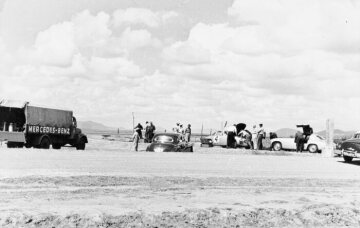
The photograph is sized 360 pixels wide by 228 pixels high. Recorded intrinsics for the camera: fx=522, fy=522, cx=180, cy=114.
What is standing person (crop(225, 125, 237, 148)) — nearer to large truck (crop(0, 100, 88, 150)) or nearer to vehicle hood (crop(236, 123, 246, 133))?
vehicle hood (crop(236, 123, 246, 133))

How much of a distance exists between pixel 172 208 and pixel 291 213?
229 centimetres

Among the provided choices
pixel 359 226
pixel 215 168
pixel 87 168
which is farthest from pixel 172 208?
pixel 215 168

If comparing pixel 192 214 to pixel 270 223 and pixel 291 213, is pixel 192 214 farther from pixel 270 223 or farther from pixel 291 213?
pixel 291 213

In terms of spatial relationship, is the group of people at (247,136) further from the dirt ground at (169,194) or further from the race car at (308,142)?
the dirt ground at (169,194)

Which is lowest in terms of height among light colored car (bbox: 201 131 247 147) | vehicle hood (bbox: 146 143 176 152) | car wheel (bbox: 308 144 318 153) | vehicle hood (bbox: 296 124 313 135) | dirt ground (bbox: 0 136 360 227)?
dirt ground (bbox: 0 136 360 227)

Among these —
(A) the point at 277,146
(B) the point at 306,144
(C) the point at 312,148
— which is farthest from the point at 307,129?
(A) the point at 277,146

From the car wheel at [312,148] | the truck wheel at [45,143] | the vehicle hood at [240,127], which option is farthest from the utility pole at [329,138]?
the truck wheel at [45,143]

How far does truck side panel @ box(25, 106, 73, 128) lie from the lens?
87.5ft

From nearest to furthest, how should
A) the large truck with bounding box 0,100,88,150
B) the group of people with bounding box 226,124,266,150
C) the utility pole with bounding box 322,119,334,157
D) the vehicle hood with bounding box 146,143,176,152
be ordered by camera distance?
the vehicle hood with bounding box 146,143,176,152
the utility pole with bounding box 322,119,334,157
the large truck with bounding box 0,100,88,150
the group of people with bounding box 226,124,266,150

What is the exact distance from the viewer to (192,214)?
9172mm

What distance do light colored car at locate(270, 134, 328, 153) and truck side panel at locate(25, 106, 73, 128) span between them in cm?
1348

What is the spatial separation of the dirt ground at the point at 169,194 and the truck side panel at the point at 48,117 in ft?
25.5

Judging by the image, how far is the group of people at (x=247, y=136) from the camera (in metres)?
31.5

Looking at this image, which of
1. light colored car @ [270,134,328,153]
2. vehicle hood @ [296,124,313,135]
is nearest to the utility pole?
light colored car @ [270,134,328,153]
